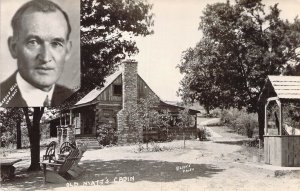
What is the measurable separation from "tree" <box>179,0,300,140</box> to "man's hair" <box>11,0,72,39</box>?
462 centimetres

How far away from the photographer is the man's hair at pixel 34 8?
821 centimetres

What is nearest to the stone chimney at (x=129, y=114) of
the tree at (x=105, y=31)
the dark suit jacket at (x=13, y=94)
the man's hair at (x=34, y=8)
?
the tree at (x=105, y=31)

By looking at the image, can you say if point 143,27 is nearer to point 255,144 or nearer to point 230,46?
point 230,46

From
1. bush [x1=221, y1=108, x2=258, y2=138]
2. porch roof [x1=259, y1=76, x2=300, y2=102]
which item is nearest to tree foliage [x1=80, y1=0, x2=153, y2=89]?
porch roof [x1=259, y1=76, x2=300, y2=102]

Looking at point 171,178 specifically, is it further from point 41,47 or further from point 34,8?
point 34,8

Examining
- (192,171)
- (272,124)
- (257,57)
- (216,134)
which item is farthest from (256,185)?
(216,134)

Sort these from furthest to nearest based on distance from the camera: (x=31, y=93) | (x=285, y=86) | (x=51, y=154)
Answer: (x=285, y=86) → (x=51, y=154) → (x=31, y=93)

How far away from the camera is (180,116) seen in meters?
21.3

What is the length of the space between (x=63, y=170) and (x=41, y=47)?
7.93 ft

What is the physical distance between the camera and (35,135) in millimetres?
10289

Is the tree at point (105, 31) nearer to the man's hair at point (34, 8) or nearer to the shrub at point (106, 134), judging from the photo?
the man's hair at point (34, 8)

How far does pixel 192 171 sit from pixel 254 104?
5.76 metres

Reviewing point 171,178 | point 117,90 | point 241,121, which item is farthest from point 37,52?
point 241,121

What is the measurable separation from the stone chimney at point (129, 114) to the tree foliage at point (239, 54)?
469 cm
